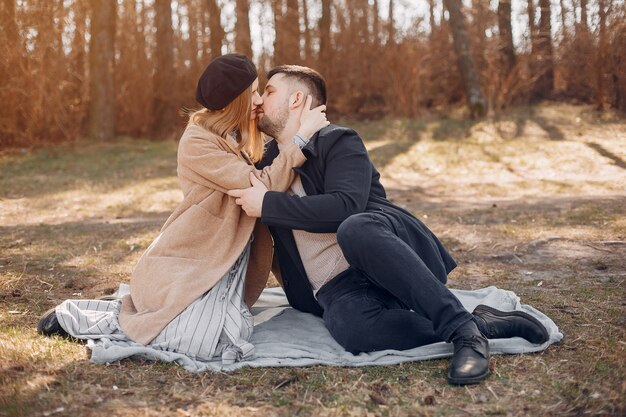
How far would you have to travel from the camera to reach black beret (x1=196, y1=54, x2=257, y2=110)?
11.1ft

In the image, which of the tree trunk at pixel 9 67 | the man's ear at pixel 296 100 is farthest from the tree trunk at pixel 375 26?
the man's ear at pixel 296 100

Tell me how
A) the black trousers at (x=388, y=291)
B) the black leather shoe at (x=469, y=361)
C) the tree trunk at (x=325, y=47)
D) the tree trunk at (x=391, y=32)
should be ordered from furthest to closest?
the tree trunk at (x=325, y=47) → the tree trunk at (x=391, y=32) → the black trousers at (x=388, y=291) → the black leather shoe at (x=469, y=361)

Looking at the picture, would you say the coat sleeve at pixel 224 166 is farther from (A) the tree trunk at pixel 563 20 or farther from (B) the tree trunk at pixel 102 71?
(A) the tree trunk at pixel 563 20

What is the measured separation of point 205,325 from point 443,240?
10.7 ft

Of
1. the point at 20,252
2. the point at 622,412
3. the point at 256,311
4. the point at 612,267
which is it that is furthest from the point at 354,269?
the point at 20,252

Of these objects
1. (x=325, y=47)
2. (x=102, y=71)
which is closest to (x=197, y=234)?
(x=102, y=71)

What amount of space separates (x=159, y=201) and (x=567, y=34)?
9.60 metres

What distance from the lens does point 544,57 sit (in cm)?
1465

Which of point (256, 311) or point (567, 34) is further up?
point (567, 34)

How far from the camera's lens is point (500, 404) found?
8.69 ft

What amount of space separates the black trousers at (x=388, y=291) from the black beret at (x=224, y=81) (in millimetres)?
897

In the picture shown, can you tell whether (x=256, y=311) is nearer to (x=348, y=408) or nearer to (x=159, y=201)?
(x=348, y=408)

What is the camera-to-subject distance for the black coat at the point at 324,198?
10.8 ft

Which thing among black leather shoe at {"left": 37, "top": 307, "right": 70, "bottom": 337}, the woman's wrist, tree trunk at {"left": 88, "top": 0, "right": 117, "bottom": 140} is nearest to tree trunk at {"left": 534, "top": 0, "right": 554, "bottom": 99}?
tree trunk at {"left": 88, "top": 0, "right": 117, "bottom": 140}
